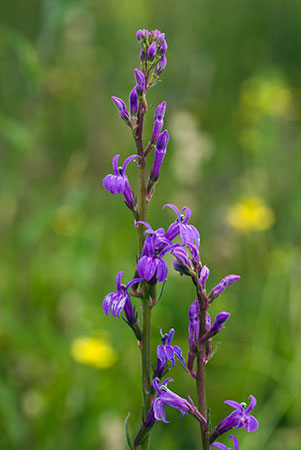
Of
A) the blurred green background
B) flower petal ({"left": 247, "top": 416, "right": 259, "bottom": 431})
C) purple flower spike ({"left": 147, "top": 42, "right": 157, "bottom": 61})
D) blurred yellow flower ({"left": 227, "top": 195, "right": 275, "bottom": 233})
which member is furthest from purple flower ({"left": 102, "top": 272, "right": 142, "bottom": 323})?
blurred yellow flower ({"left": 227, "top": 195, "right": 275, "bottom": 233})

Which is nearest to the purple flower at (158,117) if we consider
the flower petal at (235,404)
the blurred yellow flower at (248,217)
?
the flower petal at (235,404)

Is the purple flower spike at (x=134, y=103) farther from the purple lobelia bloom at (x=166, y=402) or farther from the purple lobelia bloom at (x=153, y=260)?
the purple lobelia bloom at (x=166, y=402)

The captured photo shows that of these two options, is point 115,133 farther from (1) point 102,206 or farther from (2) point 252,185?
(2) point 252,185

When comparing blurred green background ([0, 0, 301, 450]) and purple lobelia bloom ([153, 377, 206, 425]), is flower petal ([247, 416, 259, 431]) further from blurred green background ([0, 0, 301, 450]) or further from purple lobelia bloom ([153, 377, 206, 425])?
blurred green background ([0, 0, 301, 450])

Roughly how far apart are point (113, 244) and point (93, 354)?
5.63 ft

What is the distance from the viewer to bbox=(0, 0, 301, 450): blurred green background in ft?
9.37

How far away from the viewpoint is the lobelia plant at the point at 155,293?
130 centimetres

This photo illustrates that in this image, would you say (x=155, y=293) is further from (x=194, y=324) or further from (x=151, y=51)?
(x=151, y=51)

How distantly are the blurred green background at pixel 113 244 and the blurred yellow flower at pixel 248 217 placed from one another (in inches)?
0.4

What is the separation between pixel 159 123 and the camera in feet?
4.74

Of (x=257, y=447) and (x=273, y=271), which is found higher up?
(x=273, y=271)

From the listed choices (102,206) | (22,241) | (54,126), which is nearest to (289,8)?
(54,126)

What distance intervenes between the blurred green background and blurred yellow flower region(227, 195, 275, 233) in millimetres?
11

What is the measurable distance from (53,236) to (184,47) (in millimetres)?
2450
